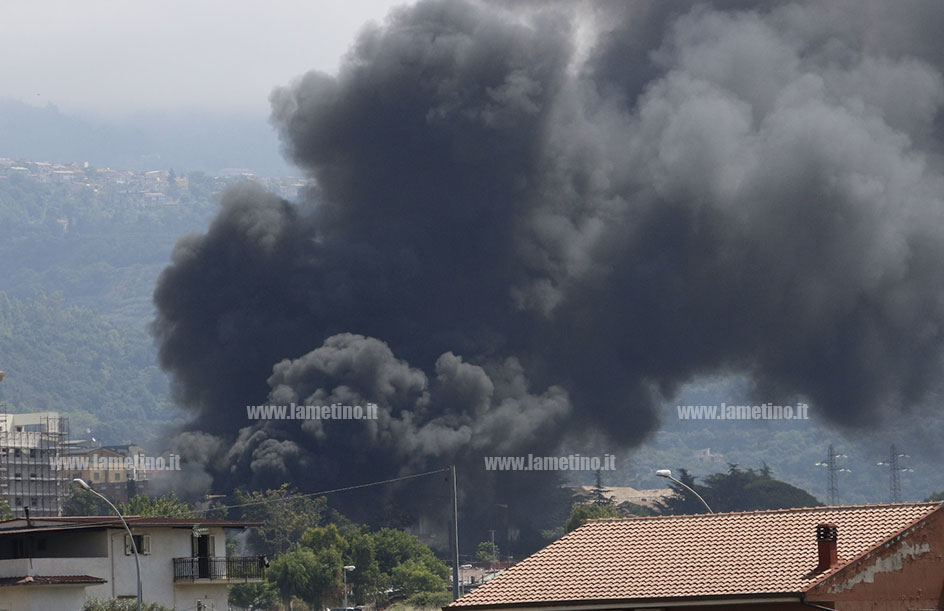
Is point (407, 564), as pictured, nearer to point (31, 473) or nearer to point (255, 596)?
point (255, 596)

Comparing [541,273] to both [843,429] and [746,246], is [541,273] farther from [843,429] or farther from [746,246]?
[843,429]

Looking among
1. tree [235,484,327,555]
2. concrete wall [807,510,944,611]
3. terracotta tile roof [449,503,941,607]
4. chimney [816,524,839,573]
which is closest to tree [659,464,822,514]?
tree [235,484,327,555]

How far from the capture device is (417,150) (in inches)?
5094

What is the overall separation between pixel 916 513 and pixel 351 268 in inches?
3985

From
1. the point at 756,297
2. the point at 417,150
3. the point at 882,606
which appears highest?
the point at 417,150

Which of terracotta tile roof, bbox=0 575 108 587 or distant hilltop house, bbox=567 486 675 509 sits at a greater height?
distant hilltop house, bbox=567 486 675 509

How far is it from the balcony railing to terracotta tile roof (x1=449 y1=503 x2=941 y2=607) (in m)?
25.4

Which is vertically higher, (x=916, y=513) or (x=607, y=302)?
(x=607, y=302)

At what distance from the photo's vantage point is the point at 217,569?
5181cm

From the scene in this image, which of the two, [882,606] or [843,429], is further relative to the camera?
[843,429]

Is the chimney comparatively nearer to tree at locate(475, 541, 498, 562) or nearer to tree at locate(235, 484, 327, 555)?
tree at locate(235, 484, 327, 555)

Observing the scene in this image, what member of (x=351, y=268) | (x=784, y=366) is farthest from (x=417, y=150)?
(x=784, y=366)

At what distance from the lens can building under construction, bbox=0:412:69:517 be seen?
115m

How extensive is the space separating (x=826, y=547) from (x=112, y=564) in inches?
1109
